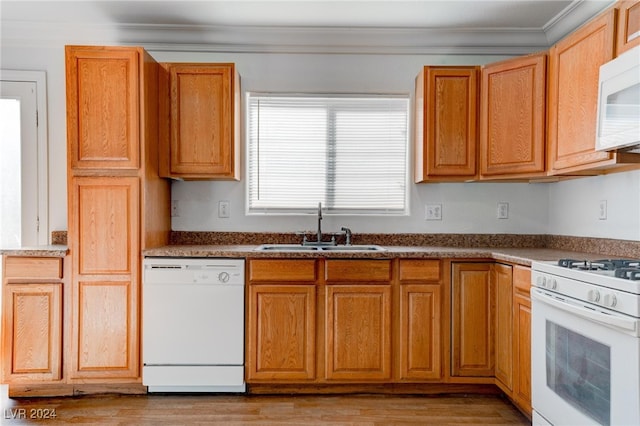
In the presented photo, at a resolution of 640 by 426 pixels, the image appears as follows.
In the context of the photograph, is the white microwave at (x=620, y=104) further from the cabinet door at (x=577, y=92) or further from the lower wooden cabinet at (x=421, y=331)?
the lower wooden cabinet at (x=421, y=331)

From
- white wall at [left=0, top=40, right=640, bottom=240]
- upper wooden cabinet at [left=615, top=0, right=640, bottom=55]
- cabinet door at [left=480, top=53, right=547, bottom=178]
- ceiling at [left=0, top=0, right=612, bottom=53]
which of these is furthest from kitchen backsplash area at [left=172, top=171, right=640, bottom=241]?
upper wooden cabinet at [left=615, top=0, right=640, bottom=55]

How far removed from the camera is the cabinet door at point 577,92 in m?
2.14

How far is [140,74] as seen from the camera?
2.62 m

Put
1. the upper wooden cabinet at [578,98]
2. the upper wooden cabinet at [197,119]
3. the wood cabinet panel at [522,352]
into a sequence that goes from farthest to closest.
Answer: the upper wooden cabinet at [197,119]
the wood cabinet panel at [522,352]
the upper wooden cabinet at [578,98]

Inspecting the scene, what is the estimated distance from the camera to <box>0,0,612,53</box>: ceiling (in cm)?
278

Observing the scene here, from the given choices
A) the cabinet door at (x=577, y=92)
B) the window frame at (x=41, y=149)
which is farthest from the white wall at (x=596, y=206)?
the window frame at (x=41, y=149)

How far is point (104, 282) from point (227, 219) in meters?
0.95

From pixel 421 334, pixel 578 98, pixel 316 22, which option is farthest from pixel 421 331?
pixel 316 22

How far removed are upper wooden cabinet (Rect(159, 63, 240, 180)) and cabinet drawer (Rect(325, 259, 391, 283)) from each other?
98cm

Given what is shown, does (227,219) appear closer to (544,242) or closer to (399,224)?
(399,224)

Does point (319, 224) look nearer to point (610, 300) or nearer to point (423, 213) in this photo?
point (423, 213)

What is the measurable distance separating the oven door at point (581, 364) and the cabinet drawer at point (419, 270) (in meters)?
0.63

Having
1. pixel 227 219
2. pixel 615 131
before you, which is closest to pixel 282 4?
pixel 227 219

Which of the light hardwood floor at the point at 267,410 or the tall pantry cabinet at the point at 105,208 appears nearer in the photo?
the light hardwood floor at the point at 267,410
